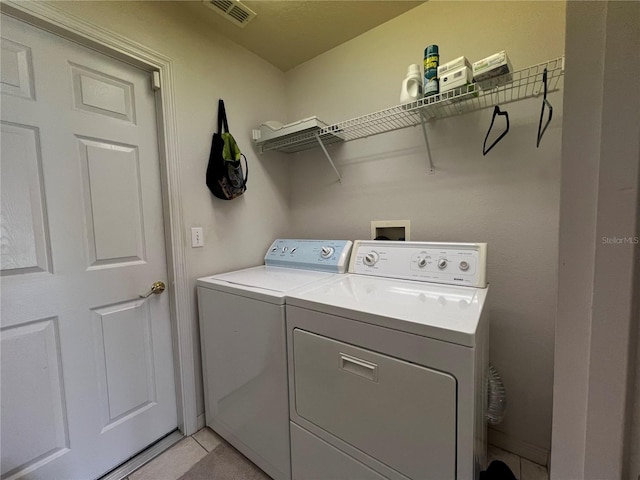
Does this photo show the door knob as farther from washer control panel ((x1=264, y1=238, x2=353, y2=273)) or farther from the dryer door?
the dryer door

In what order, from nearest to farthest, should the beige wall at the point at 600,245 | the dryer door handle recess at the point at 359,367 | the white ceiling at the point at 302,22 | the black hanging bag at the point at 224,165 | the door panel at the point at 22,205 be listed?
the beige wall at the point at 600,245 < the dryer door handle recess at the point at 359,367 < the door panel at the point at 22,205 < the white ceiling at the point at 302,22 < the black hanging bag at the point at 224,165

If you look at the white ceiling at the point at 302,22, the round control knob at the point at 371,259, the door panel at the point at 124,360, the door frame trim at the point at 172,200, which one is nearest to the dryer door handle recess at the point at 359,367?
the round control knob at the point at 371,259

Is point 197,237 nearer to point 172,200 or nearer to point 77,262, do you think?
point 172,200

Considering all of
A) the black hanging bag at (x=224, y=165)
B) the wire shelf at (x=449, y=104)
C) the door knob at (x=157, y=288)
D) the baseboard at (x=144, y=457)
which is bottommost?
the baseboard at (x=144, y=457)

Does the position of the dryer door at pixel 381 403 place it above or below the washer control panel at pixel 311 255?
below

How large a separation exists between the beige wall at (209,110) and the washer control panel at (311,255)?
154 mm

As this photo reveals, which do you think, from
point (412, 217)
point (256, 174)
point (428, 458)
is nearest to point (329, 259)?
point (412, 217)

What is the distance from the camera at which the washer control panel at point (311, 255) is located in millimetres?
1586

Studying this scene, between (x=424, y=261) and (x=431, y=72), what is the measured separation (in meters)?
0.90

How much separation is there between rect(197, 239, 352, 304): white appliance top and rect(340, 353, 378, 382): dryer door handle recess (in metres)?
0.35

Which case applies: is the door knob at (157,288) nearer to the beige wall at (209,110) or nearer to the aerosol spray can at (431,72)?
the beige wall at (209,110)

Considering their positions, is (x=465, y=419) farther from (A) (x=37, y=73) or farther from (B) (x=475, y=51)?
(A) (x=37, y=73)

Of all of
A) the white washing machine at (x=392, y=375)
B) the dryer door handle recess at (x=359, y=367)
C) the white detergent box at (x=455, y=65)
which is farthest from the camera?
the white detergent box at (x=455, y=65)

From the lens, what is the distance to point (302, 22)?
1.61m
